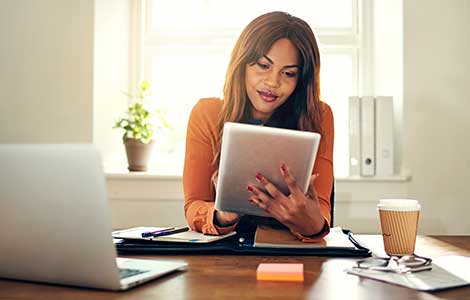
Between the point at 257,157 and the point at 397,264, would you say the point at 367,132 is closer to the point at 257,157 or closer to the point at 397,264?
the point at 257,157

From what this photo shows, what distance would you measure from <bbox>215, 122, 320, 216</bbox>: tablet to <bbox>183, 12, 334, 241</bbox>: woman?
0.86 feet

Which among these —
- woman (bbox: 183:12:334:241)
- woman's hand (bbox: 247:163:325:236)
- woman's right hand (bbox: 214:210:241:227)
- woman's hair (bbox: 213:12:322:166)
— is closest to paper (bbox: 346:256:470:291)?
woman's hand (bbox: 247:163:325:236)

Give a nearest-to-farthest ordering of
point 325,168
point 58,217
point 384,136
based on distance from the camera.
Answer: point 58,217
point 325,168
point 384,136

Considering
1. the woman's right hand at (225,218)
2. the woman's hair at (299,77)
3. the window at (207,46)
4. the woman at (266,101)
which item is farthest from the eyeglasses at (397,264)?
the window at (207,46)

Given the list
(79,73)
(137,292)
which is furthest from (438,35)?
(137,292)

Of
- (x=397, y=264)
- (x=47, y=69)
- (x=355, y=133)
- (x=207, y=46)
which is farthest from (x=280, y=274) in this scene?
(x=207, y=46)

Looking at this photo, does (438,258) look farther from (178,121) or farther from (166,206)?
(178,121)

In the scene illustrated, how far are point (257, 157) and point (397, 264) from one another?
0.38 m

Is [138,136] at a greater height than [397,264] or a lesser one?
greater

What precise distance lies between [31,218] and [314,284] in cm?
42

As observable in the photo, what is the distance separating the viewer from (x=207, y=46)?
9.46 feet

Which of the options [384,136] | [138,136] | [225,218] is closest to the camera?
[225,218]

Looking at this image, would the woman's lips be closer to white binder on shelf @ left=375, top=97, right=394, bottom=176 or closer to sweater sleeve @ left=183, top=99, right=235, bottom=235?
sweater sleeve @ left=183, top=99, right=235, bottom=235

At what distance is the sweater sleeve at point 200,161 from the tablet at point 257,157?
22 centimetres
